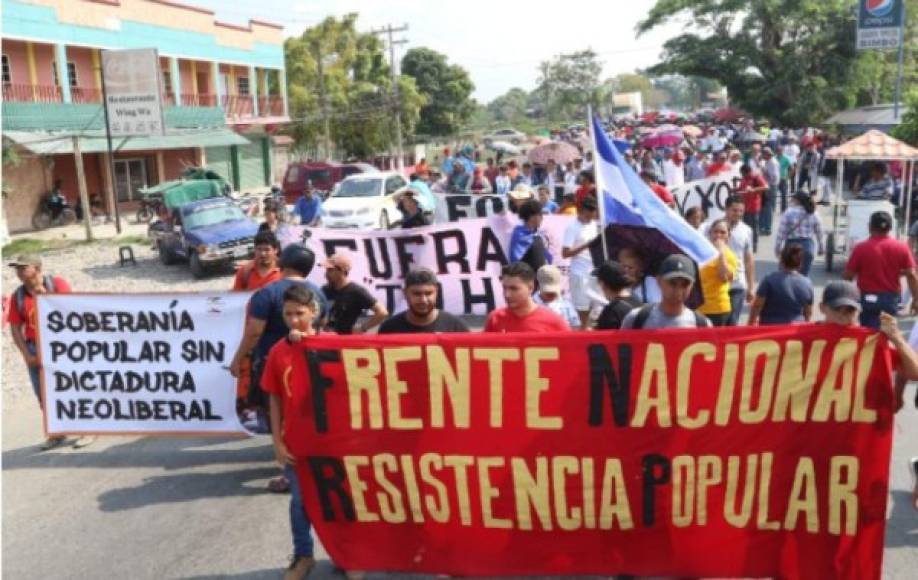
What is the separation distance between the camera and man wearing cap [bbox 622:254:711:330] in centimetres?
489

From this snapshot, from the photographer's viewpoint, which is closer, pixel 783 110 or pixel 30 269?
pixel 30 269

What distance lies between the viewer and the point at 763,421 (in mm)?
4172

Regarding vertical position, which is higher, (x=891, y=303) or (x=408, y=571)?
(x=891, y=303)

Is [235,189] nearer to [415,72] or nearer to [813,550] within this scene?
[415,72]

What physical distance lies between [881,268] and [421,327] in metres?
4.66

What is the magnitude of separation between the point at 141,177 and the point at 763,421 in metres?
33.4

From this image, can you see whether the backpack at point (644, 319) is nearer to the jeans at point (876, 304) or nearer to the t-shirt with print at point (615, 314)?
the t-shirt with print at point (615, 314)

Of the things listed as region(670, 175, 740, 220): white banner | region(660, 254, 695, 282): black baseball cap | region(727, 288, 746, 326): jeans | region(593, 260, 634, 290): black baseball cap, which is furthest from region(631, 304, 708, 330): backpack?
region(670, 175, 740, 220): white banner

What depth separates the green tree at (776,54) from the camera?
46.2 meters

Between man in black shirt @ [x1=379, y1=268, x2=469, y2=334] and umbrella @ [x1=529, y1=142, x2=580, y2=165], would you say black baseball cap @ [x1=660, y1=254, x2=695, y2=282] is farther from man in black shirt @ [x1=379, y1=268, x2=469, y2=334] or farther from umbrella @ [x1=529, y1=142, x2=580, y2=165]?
umbrella @ [x1=529, y1=142, x2=580, y2=165]

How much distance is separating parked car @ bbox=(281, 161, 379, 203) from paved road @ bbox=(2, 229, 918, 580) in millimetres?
20871

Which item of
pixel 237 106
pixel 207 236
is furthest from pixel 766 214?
pixel 237 106

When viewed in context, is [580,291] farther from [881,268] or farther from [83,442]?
[83,442]

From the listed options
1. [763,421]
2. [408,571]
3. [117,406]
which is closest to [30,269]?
[117,406]
